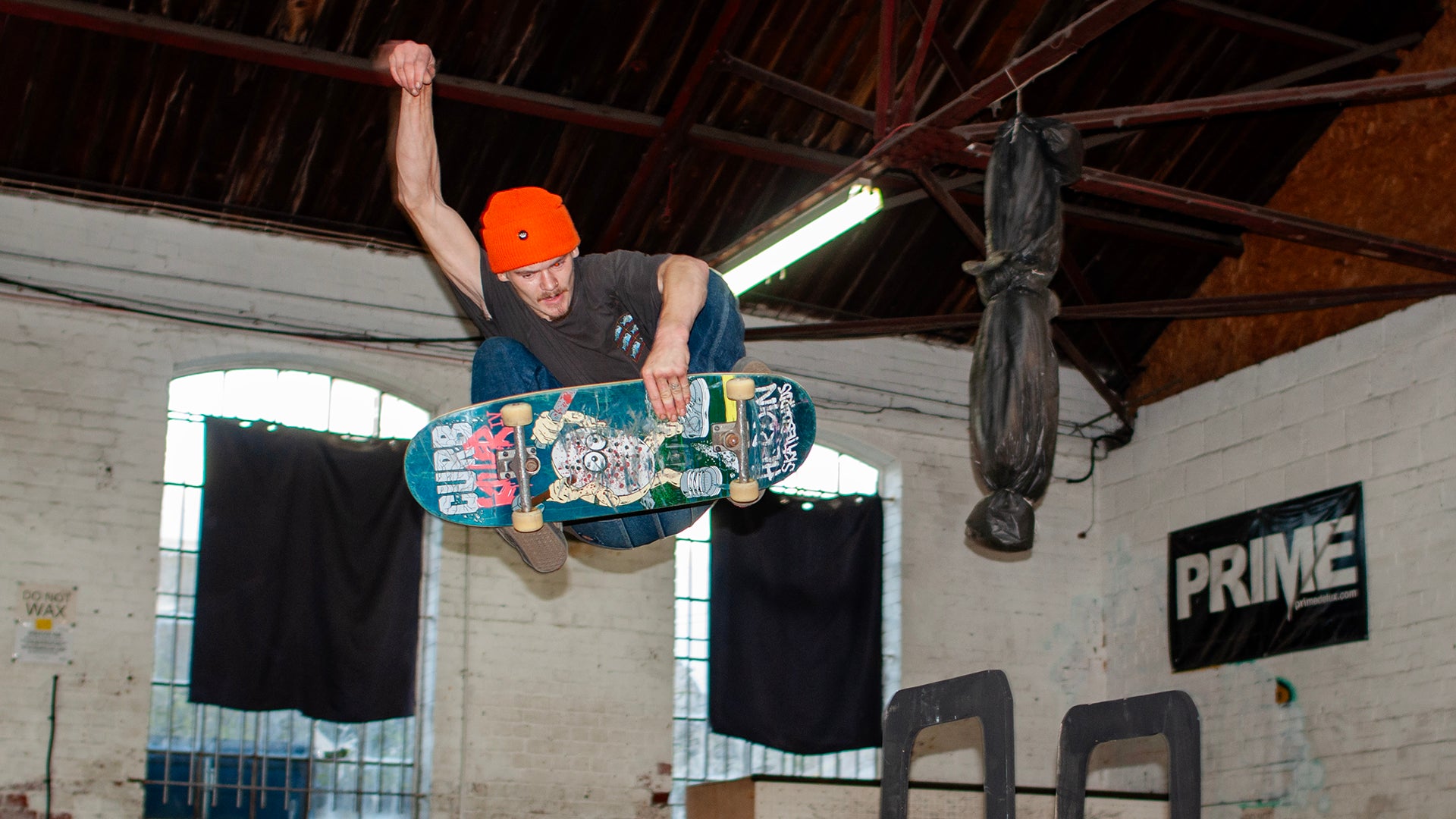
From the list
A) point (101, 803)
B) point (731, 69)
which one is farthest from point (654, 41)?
point (101, 803)

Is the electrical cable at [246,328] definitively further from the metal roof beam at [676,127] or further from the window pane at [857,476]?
the window pane at [857,476]

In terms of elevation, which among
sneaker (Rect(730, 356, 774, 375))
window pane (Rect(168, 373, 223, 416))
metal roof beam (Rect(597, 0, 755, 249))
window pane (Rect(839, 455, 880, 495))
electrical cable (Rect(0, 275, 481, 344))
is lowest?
sneaker (Rect(730, 356, 774, 375))

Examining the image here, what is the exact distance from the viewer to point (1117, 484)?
11.9 m

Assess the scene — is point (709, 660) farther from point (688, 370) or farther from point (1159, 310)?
point (688, 370)

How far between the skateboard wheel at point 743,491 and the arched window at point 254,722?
5.25 meters

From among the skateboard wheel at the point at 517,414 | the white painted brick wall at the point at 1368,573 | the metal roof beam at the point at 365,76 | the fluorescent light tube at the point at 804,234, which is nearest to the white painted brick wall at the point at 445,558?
the white painted brick wall at the point at 1368,573

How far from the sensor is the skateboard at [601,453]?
5.06 meters

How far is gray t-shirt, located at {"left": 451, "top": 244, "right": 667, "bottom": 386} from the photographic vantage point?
489cm

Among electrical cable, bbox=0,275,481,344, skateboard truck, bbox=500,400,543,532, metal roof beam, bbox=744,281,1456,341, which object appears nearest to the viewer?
skateboard truck, bbox=500,400,543,532

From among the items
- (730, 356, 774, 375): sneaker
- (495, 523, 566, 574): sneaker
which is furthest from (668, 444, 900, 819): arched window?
(730, 356, 774, 375): sneaker

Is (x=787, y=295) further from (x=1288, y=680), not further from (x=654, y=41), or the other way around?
(x=1288, y=680)

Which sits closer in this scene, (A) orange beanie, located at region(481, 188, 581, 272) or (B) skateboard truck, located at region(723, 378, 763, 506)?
(A) orange beanie, located at region(481, 188, 581, 272)

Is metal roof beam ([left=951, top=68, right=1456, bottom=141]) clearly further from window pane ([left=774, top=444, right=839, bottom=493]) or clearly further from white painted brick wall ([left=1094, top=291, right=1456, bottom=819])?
window pane ([left=774, top=444, right=839, bottom=493])

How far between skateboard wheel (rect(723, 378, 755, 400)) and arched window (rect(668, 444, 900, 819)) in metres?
5.90
